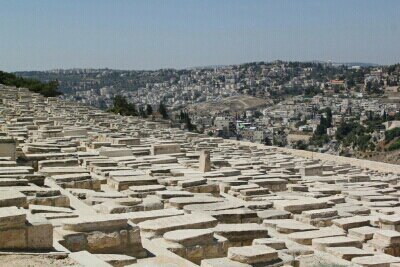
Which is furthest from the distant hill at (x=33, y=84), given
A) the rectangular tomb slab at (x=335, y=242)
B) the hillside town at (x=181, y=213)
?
the rectangular tomb slab at (x=335, y=242)

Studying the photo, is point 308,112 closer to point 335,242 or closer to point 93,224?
point 335,242

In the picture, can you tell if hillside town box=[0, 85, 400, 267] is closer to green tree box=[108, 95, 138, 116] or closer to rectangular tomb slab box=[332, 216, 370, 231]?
rectangular tomb slab box=[332, 216, 370, 231]

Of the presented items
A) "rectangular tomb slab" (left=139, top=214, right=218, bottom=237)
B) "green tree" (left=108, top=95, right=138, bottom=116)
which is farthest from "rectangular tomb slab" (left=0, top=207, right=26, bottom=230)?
"green tree" (left=108, top=95, right=138, bottom=116)

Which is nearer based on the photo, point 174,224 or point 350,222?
point 174,224

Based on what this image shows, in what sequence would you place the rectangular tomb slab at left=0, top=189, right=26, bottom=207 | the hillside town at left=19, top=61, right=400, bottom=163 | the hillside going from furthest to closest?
1. the hillside
2. the hillside town at left=19, top=61, right=400, bottom=163
3. the rectangular tomb slab at left=0, top=189, right=26, bottom=207

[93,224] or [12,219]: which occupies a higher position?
[12,219]

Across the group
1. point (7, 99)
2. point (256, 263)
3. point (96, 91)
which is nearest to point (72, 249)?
point (256, 263)

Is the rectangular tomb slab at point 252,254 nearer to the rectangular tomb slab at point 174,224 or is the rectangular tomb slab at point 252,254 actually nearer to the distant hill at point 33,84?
the rectangular tomb slab at point 174,224

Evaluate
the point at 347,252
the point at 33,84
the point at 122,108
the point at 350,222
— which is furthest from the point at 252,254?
the point at 33,84

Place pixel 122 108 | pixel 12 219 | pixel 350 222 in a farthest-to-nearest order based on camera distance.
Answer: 1. pixel 122 108
2. pixel 350 222
3. pixel 12 219

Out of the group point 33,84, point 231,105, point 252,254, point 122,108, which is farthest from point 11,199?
point 231,105

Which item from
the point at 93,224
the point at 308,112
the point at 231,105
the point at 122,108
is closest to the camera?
the point at 93,224

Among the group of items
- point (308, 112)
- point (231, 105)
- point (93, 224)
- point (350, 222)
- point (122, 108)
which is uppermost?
point (93, 224)

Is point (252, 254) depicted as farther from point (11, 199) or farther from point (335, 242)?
point (11, 199)
